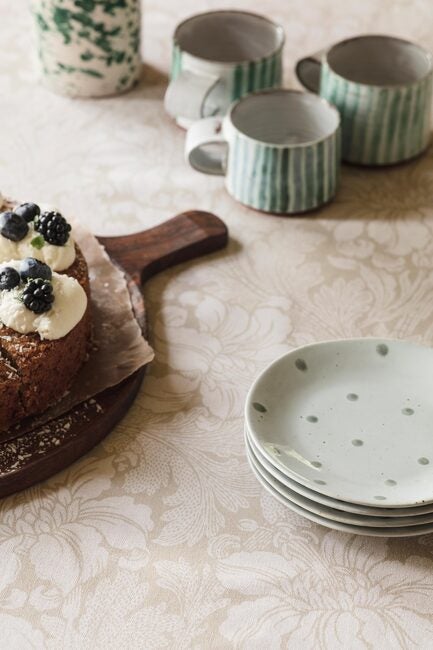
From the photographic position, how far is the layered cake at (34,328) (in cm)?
116

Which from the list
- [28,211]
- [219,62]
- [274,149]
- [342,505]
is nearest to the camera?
[342,505]

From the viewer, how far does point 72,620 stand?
101cm

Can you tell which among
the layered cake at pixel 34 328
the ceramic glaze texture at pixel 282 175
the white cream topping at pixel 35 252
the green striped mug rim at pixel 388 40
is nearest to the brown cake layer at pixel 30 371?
the layered cake at pixel 34 328

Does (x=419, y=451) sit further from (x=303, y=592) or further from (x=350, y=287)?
(x=350, y=287)

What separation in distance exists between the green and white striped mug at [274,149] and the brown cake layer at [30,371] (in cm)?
45

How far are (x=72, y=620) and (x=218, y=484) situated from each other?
0.80 ft

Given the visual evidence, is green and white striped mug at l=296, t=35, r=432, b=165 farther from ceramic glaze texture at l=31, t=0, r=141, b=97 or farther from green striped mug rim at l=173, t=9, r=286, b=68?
ceramic glaze texture at l=31, t=0, r=141, b=97

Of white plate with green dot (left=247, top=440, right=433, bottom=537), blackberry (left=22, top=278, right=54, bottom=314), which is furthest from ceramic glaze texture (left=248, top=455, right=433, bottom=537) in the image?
blackberry (left=22, top=278, right=54, bottom=314)

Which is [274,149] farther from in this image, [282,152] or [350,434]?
[350,434]

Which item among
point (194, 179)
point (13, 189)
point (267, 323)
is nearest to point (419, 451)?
point (267, 323)

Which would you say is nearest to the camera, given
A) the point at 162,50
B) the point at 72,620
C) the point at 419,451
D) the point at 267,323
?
the point at 72,620

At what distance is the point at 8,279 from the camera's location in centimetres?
117

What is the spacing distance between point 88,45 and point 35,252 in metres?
0.62

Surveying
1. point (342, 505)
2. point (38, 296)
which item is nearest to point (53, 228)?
point (38, 296)
